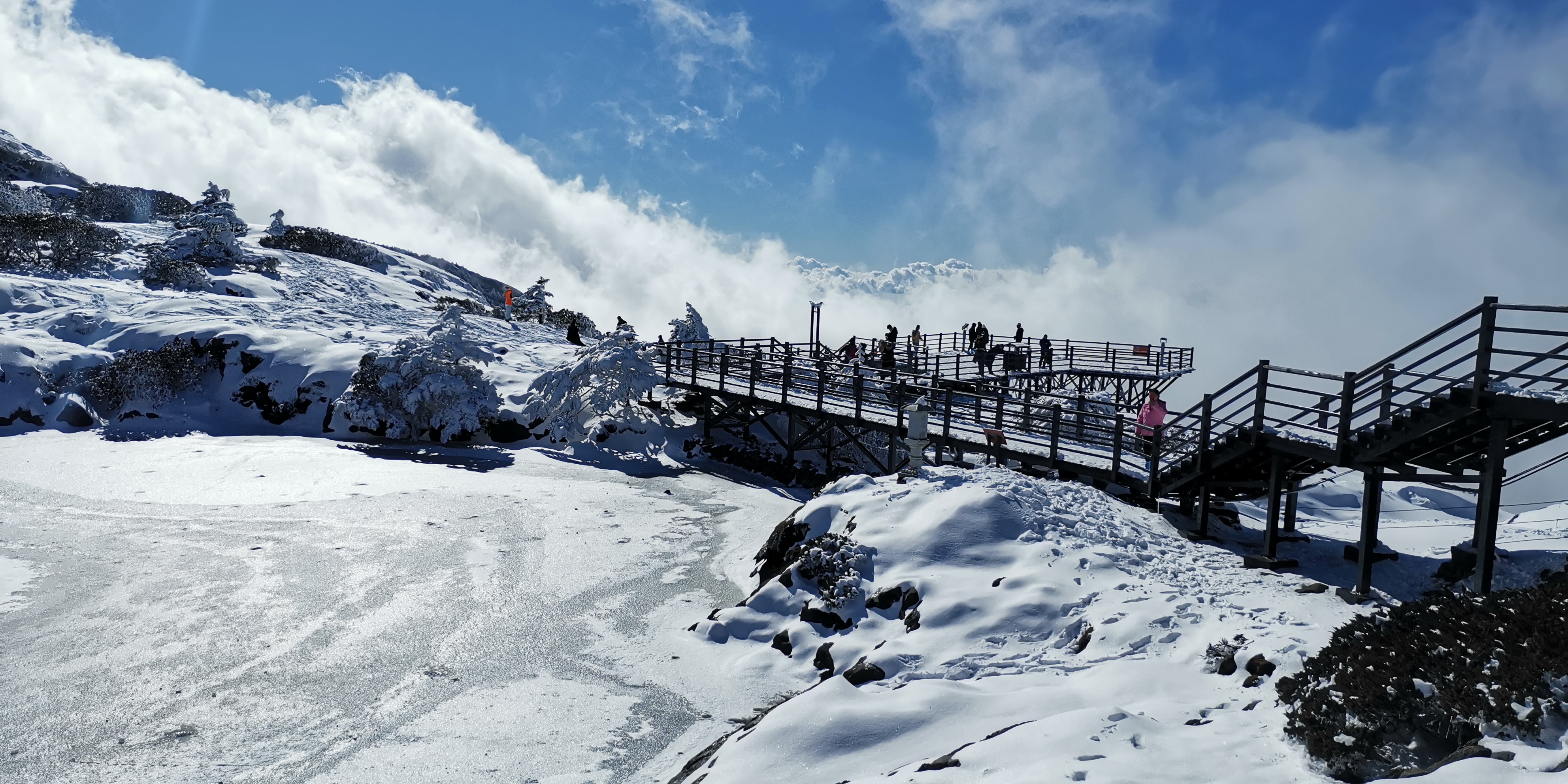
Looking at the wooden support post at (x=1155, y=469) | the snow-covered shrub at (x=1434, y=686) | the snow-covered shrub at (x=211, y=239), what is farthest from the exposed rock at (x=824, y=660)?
the snow-covered shrub at (x=211, y=239)

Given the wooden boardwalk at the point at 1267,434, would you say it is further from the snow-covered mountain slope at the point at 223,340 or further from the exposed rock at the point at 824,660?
the snow-covered mountain slope at the point at 223,340

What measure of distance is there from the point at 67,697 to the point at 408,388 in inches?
684

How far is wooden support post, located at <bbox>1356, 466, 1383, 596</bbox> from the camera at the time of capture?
33.7 feet

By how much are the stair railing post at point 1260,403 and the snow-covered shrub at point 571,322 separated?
35.1 m

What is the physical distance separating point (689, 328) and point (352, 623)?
92.8 feet

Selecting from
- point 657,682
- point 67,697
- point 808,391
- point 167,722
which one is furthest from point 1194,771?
point 808,391

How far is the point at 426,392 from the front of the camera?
25.3m

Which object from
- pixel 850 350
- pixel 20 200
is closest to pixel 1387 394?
pixel 850 350

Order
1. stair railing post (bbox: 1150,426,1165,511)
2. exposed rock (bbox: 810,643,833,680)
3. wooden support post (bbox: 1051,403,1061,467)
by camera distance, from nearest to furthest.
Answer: exposed rock (bbox: 810,643,833,680) → stair railing post (bbox: 1150,426,1165,511) → wooden support post (bbox: 1051,403,1061,467)

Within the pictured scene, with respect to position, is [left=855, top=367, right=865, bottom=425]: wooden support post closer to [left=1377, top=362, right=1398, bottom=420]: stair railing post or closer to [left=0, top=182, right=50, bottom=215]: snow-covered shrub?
[left=1377, top=362, right=1398, bottom=420]: stair railing post

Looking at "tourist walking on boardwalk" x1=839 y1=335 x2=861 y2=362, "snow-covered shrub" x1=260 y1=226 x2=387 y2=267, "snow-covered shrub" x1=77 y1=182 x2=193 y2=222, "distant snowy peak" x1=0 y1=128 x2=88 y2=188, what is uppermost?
"distant snowy peak" x1=0 y1=128 x2=88 y2=188

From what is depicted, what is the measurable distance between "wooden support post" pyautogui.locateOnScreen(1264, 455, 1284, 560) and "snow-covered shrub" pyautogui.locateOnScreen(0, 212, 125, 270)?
44950mm

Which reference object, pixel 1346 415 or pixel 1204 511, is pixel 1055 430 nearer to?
pixel 1204 511

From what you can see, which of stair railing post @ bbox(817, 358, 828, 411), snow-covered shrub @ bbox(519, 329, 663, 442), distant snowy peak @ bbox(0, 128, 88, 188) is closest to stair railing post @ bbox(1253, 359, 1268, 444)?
stair railing post @ bbox(817, 358, 828, 411)
